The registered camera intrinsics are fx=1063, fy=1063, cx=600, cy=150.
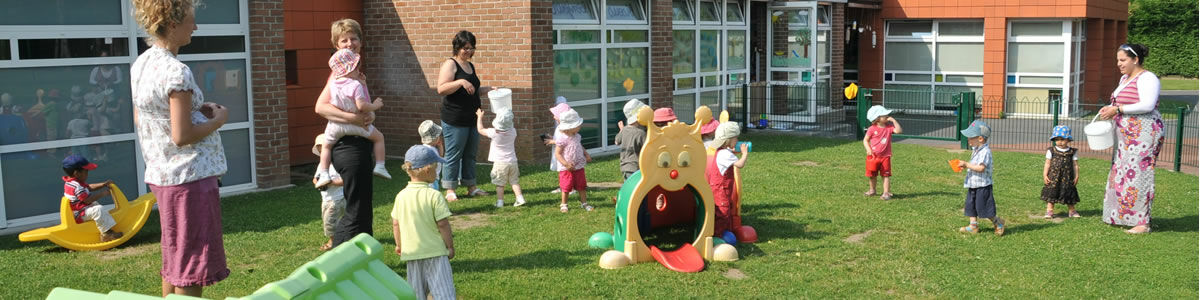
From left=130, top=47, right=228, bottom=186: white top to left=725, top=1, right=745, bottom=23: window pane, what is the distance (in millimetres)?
13597

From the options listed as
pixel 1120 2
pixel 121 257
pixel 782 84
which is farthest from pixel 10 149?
pixel 1120 2

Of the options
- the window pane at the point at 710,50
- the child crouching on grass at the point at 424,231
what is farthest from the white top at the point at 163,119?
the window pane at the point at 710,50

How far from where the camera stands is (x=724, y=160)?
7.86 meters

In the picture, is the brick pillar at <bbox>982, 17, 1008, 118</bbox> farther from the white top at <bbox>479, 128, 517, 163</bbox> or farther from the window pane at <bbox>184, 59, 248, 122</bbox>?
the window pane at <bbox>184, 59, 248, 122</bbox>

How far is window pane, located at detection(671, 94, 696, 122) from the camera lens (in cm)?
1633

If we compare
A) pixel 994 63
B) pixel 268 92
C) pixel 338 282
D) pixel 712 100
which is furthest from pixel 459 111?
pixel 994 63

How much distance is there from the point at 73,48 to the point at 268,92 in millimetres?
2027

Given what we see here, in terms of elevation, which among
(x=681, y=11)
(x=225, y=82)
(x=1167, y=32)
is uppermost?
(x=1167, y=32)

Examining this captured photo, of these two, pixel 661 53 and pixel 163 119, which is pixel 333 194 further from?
pixel 661 53

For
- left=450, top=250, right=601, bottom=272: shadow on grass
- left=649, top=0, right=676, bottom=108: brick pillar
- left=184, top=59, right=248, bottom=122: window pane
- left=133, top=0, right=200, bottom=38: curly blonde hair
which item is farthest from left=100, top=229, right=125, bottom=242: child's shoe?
left=649, top=0, right=676, bottom=108: brick pillar

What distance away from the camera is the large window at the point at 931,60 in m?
22.2

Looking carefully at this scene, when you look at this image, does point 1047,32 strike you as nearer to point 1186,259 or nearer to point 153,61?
point 1186,259

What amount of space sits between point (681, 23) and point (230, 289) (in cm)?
1064

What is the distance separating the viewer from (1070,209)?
9.33 meters
